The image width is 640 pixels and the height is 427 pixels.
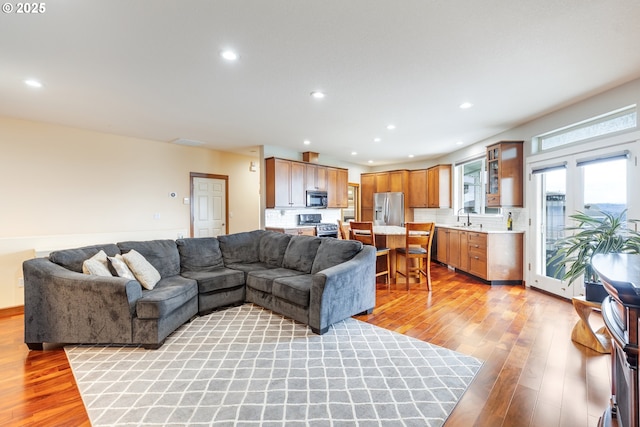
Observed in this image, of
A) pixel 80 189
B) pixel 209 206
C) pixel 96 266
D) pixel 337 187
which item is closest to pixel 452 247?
pixel 337 187

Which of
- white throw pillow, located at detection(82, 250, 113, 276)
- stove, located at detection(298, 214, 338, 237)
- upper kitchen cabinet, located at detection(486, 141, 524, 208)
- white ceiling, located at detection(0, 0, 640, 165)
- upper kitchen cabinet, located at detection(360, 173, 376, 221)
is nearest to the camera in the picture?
white ceiling, located at detection(0, 0, 640, 165)

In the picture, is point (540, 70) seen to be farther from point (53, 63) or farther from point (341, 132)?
point (53, 63)

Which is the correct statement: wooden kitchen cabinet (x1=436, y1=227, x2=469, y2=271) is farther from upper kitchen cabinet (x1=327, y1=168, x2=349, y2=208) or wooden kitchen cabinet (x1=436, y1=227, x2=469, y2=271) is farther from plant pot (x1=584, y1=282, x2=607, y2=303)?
plant pot (x1=584, y1=282, x2=607, y2=303)

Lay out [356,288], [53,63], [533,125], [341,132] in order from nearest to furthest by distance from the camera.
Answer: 1. [53,63]
2. [356,288]
3. [533,125]
4. [341,132]

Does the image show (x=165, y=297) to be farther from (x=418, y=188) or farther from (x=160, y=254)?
(x=418, y=188)

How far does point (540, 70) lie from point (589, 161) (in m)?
1.57

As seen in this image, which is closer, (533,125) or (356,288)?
(356,288)

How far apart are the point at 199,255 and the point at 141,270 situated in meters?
0.88

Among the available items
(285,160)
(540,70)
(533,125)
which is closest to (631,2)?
(540,70)

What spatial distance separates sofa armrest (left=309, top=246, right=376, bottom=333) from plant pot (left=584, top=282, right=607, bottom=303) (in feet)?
6.42

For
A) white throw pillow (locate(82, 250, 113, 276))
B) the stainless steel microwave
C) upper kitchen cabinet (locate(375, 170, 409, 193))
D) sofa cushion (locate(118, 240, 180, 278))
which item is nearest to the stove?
the stainless steel microwave

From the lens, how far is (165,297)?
265cm

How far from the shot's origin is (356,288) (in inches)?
123

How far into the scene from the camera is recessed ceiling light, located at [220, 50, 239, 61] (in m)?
2.40
